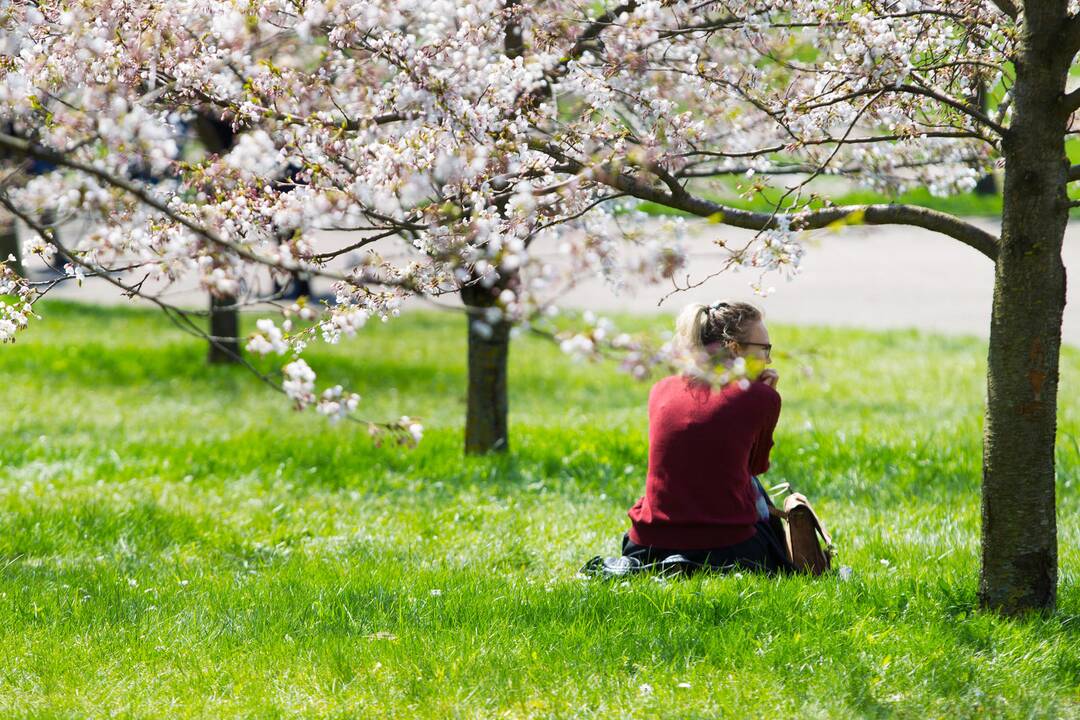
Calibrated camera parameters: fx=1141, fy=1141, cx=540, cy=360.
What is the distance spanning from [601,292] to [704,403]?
12.2 meters

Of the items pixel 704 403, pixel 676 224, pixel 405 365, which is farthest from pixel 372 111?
pixel 405 365

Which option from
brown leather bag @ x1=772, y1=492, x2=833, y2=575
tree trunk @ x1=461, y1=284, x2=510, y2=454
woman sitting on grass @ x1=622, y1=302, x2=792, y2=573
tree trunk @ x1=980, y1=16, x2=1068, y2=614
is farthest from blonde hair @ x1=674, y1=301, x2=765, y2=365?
tree trunk @ x1=461, y1=284, x2=510, y2=454

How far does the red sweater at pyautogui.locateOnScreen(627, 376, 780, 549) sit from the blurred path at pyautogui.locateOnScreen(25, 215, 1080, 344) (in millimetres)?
7862

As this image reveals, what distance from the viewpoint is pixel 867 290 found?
1692 cm

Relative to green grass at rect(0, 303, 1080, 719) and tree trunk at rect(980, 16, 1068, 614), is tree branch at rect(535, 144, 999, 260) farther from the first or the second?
green grass at rect(0, 303, 1080, 719)

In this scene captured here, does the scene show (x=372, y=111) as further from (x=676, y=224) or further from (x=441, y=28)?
(x=676, y=224)

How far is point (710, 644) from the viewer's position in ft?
13.1

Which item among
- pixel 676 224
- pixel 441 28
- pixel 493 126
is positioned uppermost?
pixel 441 28

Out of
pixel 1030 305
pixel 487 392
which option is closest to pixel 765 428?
pixel 1030 305

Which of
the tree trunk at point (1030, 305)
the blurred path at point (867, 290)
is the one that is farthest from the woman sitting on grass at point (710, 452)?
the blurred path at point (867, 290)

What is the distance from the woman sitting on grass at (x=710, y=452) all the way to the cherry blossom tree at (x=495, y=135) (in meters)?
0.46

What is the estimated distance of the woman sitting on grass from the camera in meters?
4.54

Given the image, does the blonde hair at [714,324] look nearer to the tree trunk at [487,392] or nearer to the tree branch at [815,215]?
the tree branch at [815,215]

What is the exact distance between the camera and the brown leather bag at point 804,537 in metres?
4.66
